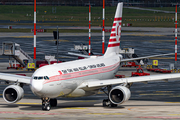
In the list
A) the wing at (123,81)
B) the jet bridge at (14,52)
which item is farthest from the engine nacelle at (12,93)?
the jet bridge at (14,52)

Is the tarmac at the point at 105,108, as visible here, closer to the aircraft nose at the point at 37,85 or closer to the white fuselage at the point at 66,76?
the white fuselage at the point at 66,76

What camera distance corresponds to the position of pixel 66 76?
1399 inches

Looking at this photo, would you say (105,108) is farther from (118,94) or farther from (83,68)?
(83,68)

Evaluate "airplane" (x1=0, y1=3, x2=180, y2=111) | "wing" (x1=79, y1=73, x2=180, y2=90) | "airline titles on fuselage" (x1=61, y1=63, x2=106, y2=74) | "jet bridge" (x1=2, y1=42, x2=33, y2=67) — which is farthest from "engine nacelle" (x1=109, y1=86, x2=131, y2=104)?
"jet bridge" (x1=2, y1=42, x2=33, y2=67)

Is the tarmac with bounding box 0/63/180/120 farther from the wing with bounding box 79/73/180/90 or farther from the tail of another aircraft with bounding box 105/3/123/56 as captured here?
the tail of another aircraft with bounding box 105/3/123/56

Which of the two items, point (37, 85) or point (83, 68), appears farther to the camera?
point (83, 68)

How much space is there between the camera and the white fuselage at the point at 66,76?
3369 centimetres

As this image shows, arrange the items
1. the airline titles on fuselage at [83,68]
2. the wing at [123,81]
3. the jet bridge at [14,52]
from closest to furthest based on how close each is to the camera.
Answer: the airline titles on fuselage at [83,68], the wing at [123,81], the jet bridge at [14,52]

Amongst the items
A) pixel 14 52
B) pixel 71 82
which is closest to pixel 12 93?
pixel 71 82

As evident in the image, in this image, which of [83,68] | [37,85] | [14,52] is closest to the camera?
[37,85]

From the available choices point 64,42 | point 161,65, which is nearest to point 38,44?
point 64,42

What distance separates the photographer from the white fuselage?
1326 inches

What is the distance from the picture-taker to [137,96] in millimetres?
45312

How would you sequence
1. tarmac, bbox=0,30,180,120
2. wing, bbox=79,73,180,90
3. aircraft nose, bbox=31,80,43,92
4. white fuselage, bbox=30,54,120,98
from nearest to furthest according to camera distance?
tarmac, bbox=0,30,180,120
aircraft nose, bbox=31,80,43,92
white fuselage, bbox=30,54,120,98
wing, bbox=79,73,180,90
